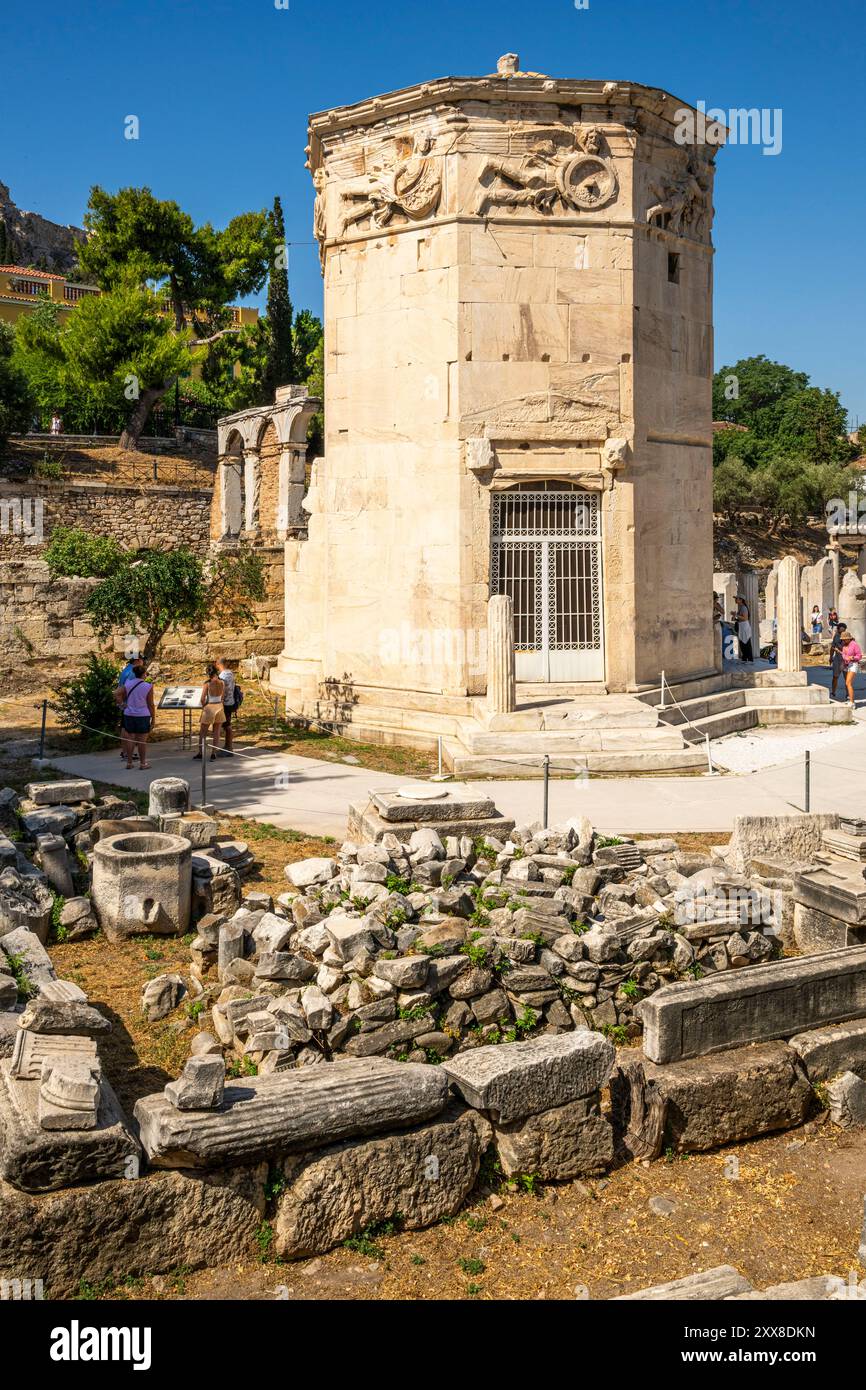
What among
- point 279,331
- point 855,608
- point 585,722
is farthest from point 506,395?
point 279,331

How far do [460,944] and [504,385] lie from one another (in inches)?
421

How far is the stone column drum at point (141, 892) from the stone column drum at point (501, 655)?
23.1 feet

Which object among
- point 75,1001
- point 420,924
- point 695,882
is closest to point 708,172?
point 695,882

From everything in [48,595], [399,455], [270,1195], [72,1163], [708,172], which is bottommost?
[270,1195]

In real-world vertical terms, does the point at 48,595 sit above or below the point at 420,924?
above

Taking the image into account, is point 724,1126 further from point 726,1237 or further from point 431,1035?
point 431,1035

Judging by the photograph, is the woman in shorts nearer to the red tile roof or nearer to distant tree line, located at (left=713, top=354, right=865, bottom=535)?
distant tree line, located at (left=713, top=354, right=865, bottom=535)

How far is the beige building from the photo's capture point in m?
16.0

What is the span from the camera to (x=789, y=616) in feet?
62.7

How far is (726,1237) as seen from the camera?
569 centimetres

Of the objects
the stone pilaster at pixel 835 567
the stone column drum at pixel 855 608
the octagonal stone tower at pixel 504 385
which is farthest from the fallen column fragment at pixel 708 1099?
the stone pilaster at pixel 835 567

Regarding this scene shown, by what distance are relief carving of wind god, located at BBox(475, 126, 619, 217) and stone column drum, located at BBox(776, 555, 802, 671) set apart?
683 cm

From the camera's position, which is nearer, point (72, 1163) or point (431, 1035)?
point (72, 1163)

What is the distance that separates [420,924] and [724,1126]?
7.74 feet
